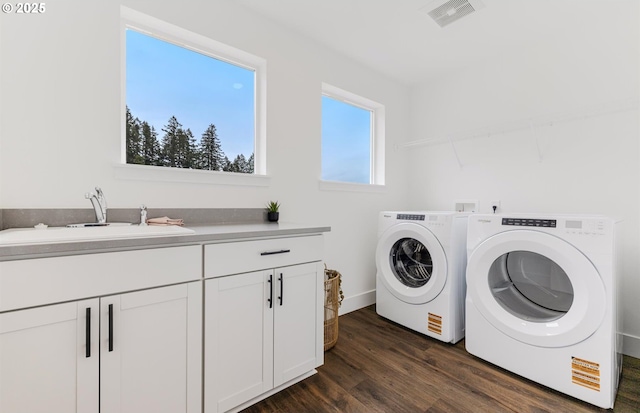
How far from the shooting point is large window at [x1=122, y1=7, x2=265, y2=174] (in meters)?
1.61

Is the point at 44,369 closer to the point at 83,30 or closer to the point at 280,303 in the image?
the point at 280,303

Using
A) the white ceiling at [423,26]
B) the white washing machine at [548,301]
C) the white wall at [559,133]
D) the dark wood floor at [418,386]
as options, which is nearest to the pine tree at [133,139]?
the white ceiling at [423,26]

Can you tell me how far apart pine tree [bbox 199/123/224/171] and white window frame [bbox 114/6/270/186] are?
16 cm

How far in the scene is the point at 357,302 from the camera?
2613 millimetres

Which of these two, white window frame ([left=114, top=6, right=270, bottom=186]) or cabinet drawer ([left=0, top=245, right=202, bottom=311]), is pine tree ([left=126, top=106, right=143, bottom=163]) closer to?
white window frame ([left=114, top=6, right=270, bottom=186])

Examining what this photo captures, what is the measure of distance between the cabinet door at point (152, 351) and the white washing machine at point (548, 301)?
1.63 metres

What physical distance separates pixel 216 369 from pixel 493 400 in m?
1.40

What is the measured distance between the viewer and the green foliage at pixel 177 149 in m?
1.61

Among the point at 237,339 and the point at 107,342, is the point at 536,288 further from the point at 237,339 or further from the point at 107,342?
the point at 107,342

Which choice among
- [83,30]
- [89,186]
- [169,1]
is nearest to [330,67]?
[169,1]

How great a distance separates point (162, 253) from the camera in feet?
3.55

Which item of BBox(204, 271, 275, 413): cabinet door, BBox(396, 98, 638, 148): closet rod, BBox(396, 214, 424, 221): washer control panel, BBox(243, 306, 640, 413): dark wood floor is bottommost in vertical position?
BBox(243, 306, 640, 413): dark wood floor

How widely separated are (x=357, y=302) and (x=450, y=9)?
2.44 meters

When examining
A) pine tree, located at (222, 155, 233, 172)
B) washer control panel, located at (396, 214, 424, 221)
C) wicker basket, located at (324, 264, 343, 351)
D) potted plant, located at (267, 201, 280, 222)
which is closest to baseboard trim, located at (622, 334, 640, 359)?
washer control panel, located at (396, 214, 424, 221)
